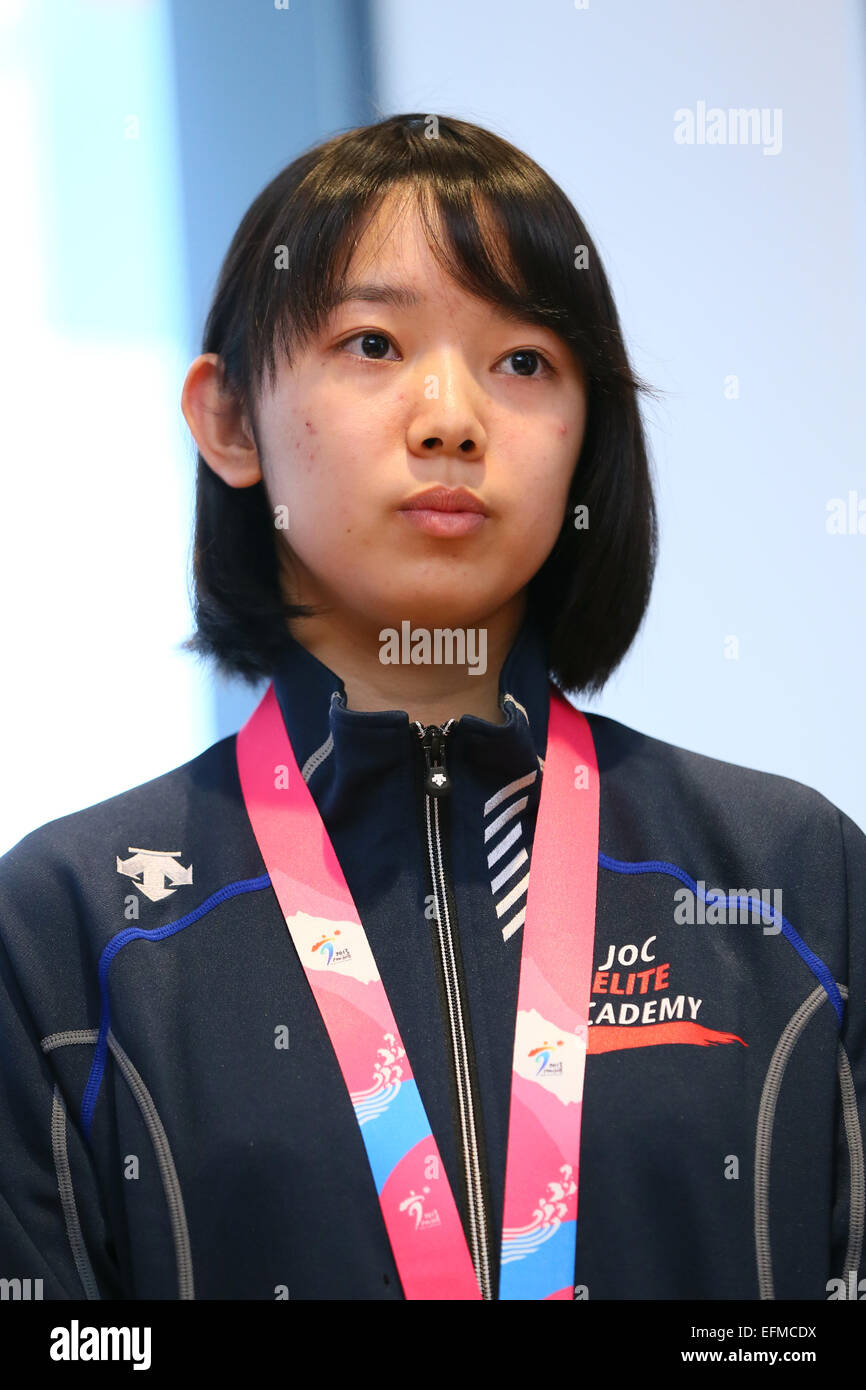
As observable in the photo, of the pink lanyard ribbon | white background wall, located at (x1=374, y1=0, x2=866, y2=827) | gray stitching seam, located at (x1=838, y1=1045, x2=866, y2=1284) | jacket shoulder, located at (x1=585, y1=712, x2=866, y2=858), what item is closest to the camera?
the pink lanyard ribbon

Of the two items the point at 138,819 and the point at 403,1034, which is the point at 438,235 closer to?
the point at 138,819

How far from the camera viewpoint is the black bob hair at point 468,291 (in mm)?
1473

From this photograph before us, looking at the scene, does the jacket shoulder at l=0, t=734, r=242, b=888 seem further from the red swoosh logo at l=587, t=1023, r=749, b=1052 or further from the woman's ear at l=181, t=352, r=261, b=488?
the red swoosh logo at l=587, t=1023, r=749, b=1052

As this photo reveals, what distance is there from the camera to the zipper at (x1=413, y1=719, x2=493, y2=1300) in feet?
4.28

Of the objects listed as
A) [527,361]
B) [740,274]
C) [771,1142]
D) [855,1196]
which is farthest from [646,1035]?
[740,274]

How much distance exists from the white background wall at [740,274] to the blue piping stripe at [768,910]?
0.55 metres

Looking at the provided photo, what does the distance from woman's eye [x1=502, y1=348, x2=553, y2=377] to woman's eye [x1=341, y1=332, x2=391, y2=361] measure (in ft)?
0.38

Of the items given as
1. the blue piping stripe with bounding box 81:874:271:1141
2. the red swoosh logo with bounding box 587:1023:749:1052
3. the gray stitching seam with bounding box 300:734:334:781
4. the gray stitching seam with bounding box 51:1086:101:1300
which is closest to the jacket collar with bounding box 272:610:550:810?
the gray stitching seam with bounding box 300:734:334:781

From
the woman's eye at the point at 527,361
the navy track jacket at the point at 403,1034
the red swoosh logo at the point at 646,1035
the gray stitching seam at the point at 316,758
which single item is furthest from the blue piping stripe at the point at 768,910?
the woman's eye at the point at 527,361

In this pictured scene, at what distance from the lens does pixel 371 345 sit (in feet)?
4.81

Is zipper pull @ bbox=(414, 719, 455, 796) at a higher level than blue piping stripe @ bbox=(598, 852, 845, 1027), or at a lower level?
higher

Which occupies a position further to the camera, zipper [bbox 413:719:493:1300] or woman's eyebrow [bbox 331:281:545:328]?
woman's eyebrow [bbox 331:281:545:328]

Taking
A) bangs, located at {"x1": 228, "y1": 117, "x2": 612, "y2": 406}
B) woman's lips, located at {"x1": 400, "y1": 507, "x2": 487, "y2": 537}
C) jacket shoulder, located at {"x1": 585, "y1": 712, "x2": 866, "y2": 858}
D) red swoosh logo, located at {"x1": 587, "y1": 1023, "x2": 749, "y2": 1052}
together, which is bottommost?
red swoosh logo, located at {"x1": 587, "y1": 1023, "x2": 749, "y2": 1052}

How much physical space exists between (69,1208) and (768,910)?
68 centimetres
